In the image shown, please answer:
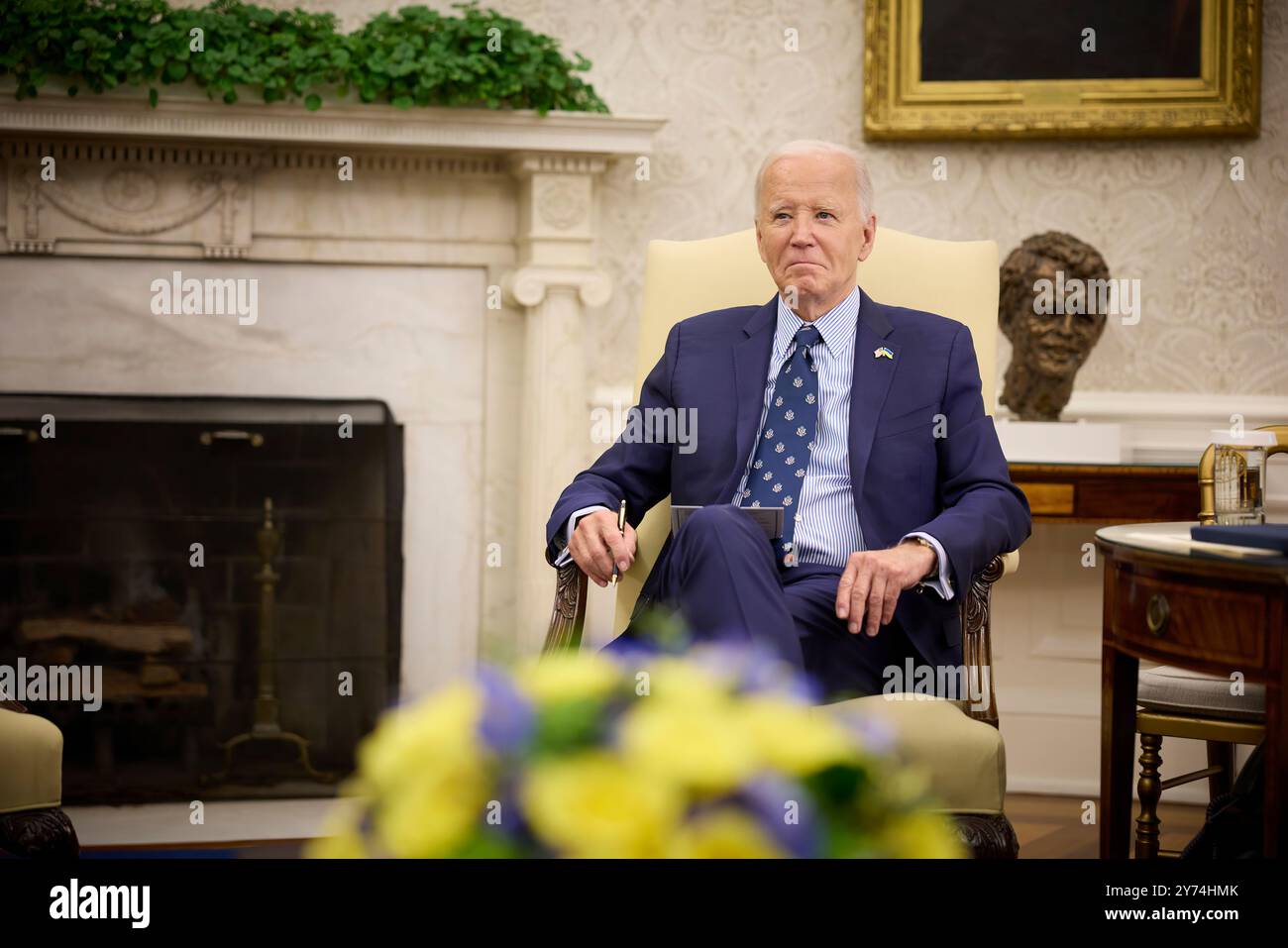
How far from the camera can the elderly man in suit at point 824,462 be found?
194cm

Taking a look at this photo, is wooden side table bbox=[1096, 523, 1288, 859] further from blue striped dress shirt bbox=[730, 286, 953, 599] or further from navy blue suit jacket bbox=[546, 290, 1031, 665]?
blue striped dress shirt bbox=[730, 286, 953, 599]

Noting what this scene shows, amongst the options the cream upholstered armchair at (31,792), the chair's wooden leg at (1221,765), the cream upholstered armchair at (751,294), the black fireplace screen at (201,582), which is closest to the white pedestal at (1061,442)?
the cream upholstered armchair at (751,294)

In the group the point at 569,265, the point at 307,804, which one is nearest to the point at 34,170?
the point at 569,265

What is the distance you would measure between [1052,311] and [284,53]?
2.26 metres

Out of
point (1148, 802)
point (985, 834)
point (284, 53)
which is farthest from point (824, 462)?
point (284, 53)

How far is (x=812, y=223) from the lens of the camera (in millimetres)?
2355

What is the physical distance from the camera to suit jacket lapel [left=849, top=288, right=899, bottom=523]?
2.21 metres

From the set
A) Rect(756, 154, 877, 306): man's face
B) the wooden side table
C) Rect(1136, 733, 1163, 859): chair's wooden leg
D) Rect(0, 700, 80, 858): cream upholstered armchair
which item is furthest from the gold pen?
Rect(1136, 733, 1163, 859): chair's wooden leg

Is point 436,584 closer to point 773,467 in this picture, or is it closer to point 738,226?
point 738,226

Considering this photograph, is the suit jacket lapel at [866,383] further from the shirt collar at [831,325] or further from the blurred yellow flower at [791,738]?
the blurred yellow flower at [791,738]

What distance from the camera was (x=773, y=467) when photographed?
7.45 feet

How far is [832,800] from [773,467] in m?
1.67

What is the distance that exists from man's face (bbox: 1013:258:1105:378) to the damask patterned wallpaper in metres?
0.42

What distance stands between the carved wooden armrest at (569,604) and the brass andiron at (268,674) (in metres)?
1.71
